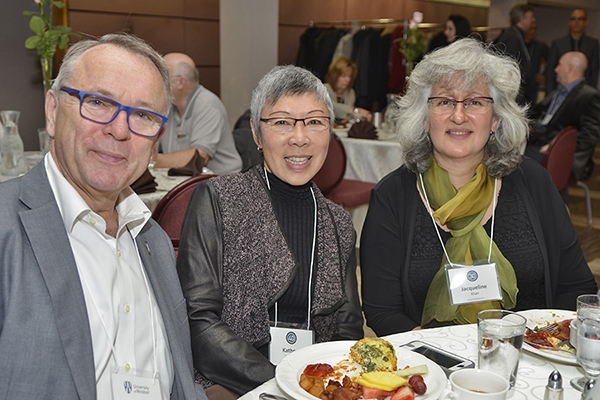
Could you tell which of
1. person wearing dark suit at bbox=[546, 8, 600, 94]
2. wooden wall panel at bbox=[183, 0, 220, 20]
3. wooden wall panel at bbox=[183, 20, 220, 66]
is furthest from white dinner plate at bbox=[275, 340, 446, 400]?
person wearing dark suit at bbox=[546, 8, 600, 94]

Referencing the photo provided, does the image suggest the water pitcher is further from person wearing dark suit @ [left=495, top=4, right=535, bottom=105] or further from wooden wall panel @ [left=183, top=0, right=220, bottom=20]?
person wearing dark suit @ [left=495, top=4, right=535, bottom=105]

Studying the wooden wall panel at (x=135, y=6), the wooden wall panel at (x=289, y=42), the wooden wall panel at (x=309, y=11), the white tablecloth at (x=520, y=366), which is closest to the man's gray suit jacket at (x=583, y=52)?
the wooden wall panel at (x=309, y=11)

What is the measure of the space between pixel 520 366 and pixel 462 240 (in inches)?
28.4

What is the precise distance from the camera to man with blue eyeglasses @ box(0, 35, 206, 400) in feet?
3.41

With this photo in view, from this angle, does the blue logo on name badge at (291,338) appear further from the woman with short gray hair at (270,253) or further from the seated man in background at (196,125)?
the seated man in background at (196,125)

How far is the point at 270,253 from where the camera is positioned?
5.79 ft

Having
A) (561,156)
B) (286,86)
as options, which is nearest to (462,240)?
(286,86)

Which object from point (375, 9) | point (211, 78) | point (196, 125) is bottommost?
point (196, 125)

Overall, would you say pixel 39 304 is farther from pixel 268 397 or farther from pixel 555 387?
pixel 555 387

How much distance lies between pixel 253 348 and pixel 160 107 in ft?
2.37

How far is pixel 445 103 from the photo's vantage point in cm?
208

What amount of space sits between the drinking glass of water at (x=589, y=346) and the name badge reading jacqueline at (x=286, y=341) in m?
0.76

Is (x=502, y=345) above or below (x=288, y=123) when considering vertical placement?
below

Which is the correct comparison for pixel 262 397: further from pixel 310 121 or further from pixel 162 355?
pixel 310 121
